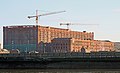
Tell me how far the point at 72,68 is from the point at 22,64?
11.9m

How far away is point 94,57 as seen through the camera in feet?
224

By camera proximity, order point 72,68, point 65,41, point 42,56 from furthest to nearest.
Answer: point 65,41 < point 42,56 < point 72,68

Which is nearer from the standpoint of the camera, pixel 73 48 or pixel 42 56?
pixel 42 56

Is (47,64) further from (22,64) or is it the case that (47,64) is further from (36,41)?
(36,41)

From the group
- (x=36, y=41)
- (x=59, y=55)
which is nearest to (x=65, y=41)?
(x=36, y=41)

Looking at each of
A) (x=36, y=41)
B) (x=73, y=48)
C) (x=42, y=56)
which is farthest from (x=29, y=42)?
(x=42, y=56)

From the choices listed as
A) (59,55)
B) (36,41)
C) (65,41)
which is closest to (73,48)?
(65,41)

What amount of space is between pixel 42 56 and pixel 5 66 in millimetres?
9032

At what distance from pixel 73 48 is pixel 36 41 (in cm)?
2494

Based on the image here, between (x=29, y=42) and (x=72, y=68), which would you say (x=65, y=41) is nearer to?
(x=29, y=42)

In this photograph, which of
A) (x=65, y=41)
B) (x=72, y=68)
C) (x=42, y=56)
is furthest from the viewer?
(x=65, y=41)

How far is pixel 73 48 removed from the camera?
200m

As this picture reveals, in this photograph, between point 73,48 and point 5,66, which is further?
point 73,48

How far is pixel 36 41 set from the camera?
198875 mm
